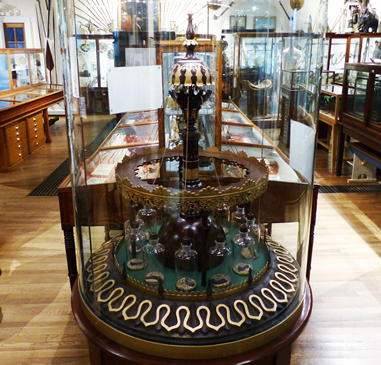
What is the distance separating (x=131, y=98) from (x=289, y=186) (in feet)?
2.09

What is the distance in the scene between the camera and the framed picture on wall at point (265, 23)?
4.24 feet

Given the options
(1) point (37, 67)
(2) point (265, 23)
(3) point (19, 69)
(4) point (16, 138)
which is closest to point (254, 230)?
(2) point (265, 23)

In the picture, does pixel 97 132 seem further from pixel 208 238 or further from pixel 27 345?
pixel 27 345

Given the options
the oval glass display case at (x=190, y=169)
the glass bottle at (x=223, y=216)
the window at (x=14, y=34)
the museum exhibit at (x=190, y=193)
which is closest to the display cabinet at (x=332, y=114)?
the museum exhibit at (x=190, y=193)

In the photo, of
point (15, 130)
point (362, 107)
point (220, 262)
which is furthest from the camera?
point (15, 130)

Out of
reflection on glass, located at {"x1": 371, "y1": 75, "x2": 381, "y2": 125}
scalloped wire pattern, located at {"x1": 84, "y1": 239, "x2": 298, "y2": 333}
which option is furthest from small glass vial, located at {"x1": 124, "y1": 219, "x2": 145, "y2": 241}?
reflection on glass, located at {"x1": 371, "y1": 75, "x2": 381, "y2": 125}

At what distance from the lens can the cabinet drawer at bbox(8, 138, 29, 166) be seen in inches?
172

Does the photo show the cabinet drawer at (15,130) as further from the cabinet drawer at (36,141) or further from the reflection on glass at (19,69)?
the reflection on glass at (19,69)

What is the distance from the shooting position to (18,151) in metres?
4.56

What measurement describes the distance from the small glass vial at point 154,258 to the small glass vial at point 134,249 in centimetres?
2

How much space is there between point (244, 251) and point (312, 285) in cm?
94

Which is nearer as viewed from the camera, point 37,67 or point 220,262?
point 220,262

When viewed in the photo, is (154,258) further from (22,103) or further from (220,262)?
(22,103)

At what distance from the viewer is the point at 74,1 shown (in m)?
1.09
